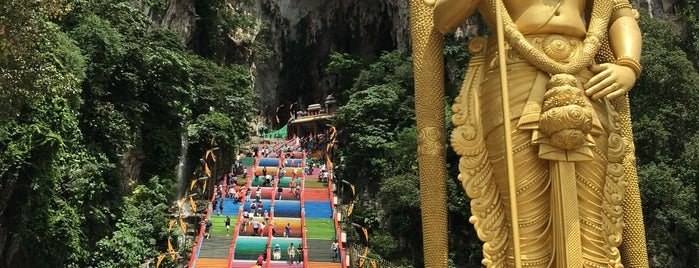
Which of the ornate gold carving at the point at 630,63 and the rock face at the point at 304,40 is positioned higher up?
the rock face at the point at 304,40

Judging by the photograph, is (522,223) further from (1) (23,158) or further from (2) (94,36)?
(2) (94,36)

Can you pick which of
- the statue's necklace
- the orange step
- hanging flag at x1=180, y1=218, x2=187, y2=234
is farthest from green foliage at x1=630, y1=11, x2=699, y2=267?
hanging flag at x1=180, y1=218, x2=187, y2=234

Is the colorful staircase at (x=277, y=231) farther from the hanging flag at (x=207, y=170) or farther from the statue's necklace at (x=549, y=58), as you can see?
the statue's necklace at (x=549, y=58)

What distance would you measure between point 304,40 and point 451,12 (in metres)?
28.8

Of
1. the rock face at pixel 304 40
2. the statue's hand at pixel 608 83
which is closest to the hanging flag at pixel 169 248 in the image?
the statue's hand at pixel 608 83

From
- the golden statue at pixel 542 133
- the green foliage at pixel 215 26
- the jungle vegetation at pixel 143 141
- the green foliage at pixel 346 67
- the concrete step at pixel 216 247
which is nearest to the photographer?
the golden statue at pixel 542 133

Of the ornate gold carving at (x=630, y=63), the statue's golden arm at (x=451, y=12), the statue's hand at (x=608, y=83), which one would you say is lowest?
the statue's hand at (x=608, y=83)

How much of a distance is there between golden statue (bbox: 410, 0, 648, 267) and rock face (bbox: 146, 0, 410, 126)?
79.5ft

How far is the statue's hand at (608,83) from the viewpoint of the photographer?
405 centimetres

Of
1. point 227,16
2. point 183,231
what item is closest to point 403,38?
point 227,16

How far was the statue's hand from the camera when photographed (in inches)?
159

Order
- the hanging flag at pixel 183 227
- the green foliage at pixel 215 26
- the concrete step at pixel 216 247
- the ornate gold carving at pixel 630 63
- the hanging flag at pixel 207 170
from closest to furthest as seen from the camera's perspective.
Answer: the ornate gold carving at pixel 630 63 < the concrete step at pixel 216 247 < the hanging flag at pixel 183 227 < the hanging flag at pixel 207 170 < the green foliage at pixel 215 26

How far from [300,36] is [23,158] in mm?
23419

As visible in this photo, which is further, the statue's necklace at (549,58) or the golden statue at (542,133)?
the statue's necklace at (549,58)
